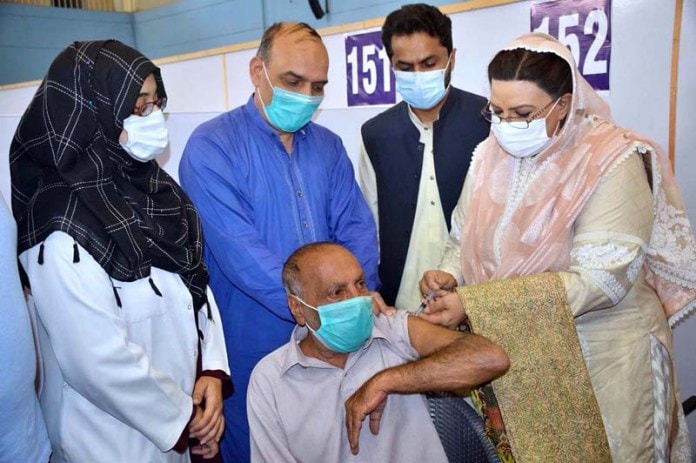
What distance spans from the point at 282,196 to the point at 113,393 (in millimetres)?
947

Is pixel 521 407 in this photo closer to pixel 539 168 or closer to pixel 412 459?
pixel 412 459

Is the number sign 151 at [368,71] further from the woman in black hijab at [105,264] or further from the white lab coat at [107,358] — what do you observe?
the white lab coat at [107,358]

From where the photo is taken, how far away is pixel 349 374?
5.94ft

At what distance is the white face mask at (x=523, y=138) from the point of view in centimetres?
181

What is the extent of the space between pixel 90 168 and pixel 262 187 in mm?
706

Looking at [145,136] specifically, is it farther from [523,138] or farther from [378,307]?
[523,138]

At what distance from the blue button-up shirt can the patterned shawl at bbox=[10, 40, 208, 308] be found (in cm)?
32

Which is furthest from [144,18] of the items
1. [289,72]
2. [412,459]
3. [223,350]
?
[412,459]

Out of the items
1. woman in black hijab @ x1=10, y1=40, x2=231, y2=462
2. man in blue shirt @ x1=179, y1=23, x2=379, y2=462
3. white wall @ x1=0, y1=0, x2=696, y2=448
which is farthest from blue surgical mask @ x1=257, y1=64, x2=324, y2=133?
white wall @ x1=0, y1=0, x2=696, y2=448

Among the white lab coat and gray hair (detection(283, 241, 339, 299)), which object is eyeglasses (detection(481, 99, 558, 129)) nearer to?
gray hair (detection(283, 241, 339, 299))

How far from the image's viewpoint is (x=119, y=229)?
1.59 meters

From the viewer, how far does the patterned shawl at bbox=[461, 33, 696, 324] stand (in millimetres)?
1769

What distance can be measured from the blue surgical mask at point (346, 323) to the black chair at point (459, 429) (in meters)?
0.30

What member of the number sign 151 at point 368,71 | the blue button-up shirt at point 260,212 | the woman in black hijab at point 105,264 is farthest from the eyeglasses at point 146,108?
the number sign 151 at point 368,71
